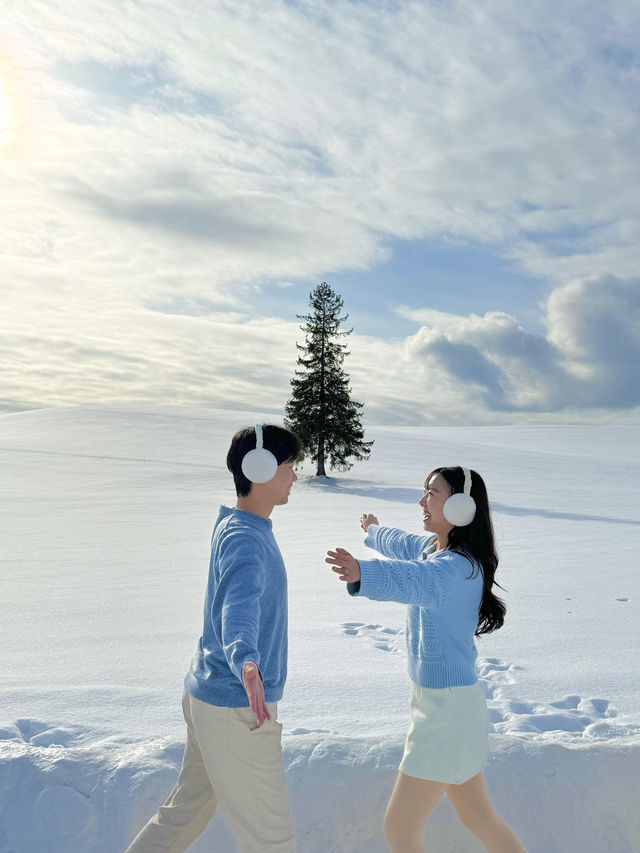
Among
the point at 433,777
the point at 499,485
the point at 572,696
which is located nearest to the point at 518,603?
the point at 572,696

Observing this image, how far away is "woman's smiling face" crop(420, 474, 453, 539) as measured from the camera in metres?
2.93

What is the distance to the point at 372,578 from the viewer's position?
245cm

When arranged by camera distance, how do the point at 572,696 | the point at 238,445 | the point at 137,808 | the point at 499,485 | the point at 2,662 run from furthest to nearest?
the point at 499,485 < the point at 2,662 < the point at 572,696 < the point at 137,808 < the point at 238,445

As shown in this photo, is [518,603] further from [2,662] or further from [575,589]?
[2,662]

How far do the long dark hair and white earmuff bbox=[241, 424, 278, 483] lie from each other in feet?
2.22

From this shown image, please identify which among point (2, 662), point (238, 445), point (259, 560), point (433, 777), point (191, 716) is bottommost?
point (2, 662)

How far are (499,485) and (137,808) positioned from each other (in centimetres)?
2364

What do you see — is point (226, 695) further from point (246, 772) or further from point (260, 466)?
point (260, 466)

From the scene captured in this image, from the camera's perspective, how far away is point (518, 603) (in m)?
8.11

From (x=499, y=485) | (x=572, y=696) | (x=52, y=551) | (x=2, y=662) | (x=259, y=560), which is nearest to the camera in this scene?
(x=259, y=560)

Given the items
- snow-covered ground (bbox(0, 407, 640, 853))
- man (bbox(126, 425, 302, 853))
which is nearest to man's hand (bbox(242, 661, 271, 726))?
man (bbox(126, 425, 302, 853))

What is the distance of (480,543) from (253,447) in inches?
38.7

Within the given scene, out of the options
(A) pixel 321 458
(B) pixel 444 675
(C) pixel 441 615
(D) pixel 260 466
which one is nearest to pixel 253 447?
(D) pixel 260 466

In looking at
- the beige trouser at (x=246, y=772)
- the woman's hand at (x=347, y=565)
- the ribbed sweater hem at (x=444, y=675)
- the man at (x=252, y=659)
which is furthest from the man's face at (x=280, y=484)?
the ribbed sweater hem at (x=444, y=675)
